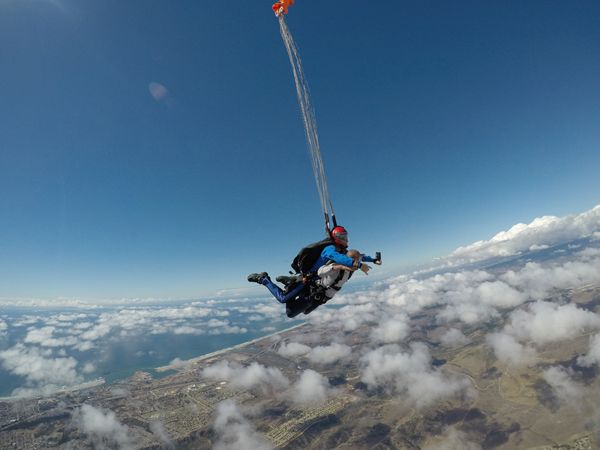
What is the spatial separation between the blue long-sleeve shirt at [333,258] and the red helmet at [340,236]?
205 millimetres

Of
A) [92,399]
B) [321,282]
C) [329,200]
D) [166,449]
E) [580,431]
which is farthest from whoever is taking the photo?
[92,399]

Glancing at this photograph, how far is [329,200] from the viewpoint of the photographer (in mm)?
6918

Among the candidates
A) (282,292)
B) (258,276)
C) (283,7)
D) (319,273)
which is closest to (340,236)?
(319,273)

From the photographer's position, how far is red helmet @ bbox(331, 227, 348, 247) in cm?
732

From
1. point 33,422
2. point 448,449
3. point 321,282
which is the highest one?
point 321,282

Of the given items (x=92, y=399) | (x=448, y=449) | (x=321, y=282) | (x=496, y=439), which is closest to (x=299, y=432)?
(x=448, y=449)

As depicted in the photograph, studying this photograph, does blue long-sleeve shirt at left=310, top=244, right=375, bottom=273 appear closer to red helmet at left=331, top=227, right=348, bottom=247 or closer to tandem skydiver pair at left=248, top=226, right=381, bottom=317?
tandem skydiver pair at left=248, top=226, right=381, bottom=317

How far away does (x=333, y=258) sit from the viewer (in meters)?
6.64

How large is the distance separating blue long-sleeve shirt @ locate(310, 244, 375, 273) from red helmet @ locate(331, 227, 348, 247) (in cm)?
21

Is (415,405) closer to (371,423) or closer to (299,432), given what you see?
(371,423)

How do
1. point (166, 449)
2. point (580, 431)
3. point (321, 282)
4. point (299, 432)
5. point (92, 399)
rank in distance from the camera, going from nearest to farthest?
point (321, 282)
point (166, 449)
point (580, 431)
point (299, 432)
point (92, 399)

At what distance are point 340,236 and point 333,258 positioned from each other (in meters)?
0.88

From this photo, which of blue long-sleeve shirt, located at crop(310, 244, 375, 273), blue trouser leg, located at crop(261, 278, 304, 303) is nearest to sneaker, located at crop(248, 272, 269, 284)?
blue trouser leg, located at crop(261, 278, 304, 303)

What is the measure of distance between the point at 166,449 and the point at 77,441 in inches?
1766
